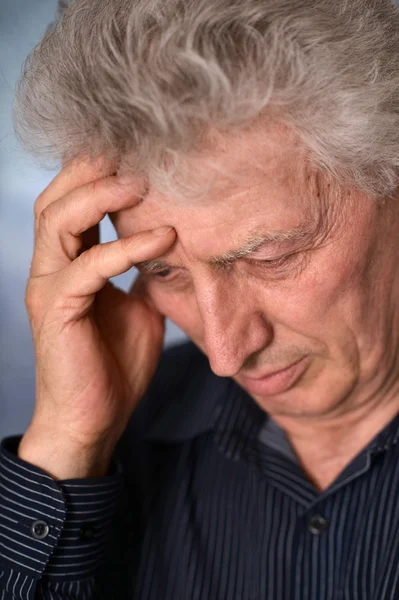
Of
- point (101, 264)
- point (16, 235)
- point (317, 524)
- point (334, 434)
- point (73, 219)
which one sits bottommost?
point (317, 524)

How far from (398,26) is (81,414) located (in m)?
1.11

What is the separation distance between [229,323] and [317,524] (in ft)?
1.83

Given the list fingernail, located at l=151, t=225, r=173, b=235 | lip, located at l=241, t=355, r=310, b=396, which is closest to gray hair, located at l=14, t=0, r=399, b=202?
fingernail, located at l=151, t=225, r=173, b=235

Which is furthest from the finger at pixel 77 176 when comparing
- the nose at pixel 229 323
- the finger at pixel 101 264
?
the nose at pixel 229 323

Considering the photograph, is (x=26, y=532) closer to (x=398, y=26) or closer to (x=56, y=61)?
(x=56, y=61)

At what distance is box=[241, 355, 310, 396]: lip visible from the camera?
70.4 inches

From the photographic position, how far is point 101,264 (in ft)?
5.71

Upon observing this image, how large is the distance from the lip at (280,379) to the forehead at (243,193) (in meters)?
0.40

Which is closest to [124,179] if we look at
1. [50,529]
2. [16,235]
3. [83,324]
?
[83,324]

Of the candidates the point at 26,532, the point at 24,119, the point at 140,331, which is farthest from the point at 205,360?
the point at 24,119

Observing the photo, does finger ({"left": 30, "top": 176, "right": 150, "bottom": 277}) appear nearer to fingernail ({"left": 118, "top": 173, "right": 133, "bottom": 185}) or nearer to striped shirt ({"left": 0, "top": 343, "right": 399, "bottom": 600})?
fingernail ({"left": 118, "top": 173, "right": 133, "bottom": 185})

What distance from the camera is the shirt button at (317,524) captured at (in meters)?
1.83

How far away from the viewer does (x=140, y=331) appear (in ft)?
6.82

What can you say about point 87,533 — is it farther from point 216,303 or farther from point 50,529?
point 216,303
